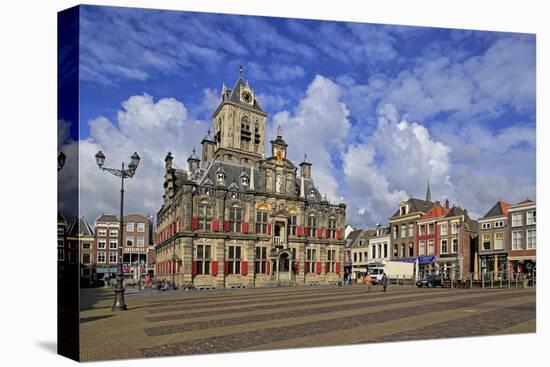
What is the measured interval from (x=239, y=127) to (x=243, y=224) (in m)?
5.33

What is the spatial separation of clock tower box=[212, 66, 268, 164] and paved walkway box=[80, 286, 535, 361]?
817cm

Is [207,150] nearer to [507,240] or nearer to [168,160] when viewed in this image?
[168,160]

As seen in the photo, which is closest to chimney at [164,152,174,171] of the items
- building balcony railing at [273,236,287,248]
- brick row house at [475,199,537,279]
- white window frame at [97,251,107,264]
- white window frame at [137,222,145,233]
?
white window frame at [137,222,145,233]

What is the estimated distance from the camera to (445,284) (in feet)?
102

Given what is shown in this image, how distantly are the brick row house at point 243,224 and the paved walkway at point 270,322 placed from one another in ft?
15.7

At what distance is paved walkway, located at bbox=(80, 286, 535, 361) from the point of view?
11906 mm

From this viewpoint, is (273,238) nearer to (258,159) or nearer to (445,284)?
(258,159)

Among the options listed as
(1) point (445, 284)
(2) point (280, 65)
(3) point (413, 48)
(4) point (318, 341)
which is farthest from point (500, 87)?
(1) point (445, 284)

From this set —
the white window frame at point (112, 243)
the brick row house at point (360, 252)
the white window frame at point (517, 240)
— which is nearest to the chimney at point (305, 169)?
the brick row house at point (360, 252)

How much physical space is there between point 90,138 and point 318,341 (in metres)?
8.26

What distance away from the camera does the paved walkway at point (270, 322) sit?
11906mm

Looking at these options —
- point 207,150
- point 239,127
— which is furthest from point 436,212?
point 207,150

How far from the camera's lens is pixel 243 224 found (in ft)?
86.6

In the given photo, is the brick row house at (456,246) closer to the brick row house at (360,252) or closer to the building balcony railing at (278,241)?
the brick row house at (360,252)
